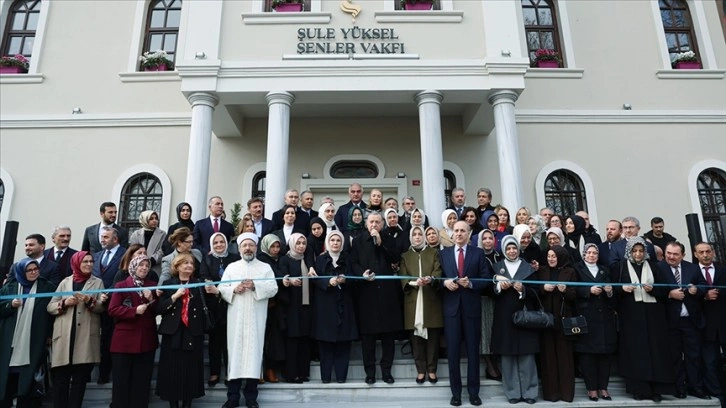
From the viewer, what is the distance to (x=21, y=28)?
11.8 m

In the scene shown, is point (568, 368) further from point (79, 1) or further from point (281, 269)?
point (79, 1)

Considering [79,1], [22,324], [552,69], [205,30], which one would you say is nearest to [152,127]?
[205,30]

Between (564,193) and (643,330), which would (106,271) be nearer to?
(643,330)

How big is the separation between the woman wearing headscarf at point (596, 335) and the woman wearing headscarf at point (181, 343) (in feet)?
13.5

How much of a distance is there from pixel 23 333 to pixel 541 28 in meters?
11.7

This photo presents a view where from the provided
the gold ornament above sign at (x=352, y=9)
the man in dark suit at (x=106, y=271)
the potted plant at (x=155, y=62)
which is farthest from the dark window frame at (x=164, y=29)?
the man in dark suit at (x=106, y=271)

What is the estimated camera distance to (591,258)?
579 centimetres

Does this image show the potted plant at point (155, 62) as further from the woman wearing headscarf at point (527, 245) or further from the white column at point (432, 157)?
the woman wearing headscarf at point (527, 245)

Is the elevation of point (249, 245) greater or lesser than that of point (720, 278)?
greater

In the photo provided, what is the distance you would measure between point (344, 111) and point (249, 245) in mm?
5718

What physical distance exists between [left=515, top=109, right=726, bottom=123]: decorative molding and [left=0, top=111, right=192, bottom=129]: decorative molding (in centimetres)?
767

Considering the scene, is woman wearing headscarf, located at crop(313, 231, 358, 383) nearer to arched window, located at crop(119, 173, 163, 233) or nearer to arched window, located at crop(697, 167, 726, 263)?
arched window, located at crop(119, 173, 163, 233)

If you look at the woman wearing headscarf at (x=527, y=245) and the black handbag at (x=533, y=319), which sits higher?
the woman wearing headscarf at (x=527, y=245)

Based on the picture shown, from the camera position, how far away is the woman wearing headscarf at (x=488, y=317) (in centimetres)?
577
